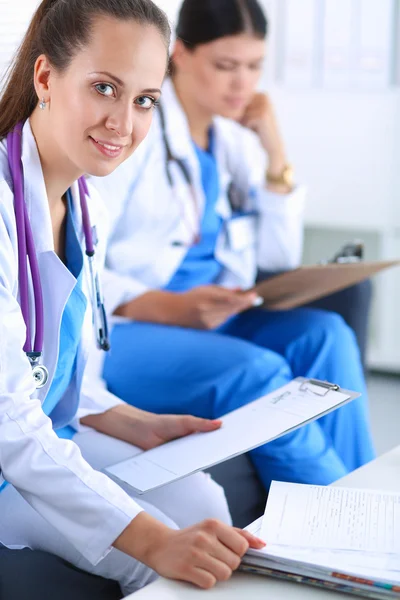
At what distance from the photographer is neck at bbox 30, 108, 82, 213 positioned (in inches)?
47.5

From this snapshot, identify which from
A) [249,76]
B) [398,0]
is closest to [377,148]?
[398,0]

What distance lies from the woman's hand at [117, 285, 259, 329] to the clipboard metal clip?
700mm

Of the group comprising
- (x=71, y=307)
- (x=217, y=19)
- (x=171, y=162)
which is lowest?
(x=71, y=307)

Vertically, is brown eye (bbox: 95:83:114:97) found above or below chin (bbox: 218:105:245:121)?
above

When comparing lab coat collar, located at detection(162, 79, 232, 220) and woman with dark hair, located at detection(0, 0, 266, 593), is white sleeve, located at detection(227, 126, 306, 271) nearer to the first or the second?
lab coat collar, located at detection(162, 79, 232, 220)

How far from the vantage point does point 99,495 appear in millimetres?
976

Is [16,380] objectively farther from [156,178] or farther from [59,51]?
[156,178]

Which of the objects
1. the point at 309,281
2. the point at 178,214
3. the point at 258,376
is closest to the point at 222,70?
the point at 178,214

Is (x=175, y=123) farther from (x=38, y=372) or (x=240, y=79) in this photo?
(x=38, y=372)

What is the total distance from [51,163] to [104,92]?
146 mm

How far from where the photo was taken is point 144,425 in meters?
1.40

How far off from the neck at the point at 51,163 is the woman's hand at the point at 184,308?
2.54ft

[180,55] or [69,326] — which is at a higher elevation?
[180,55]

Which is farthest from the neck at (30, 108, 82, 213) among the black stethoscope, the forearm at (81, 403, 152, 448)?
the black stethoscope
